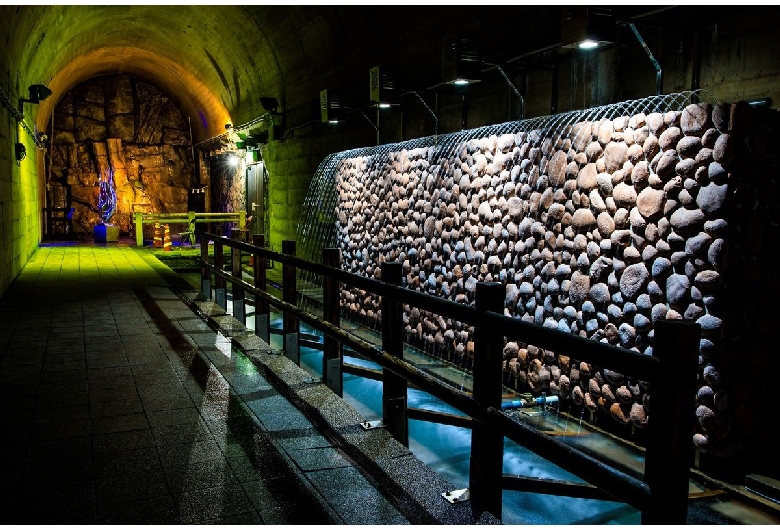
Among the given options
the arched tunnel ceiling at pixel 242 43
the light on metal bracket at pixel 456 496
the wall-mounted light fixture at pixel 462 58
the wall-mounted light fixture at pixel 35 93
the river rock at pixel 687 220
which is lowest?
the light on metal bracket at pixel 456 496

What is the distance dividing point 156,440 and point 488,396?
2.02 metres

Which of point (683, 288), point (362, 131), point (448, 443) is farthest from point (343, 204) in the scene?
point (683, 288)

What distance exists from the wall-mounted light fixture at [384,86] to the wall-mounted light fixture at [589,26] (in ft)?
14.3

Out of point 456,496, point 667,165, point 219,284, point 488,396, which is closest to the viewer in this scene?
point 488,396

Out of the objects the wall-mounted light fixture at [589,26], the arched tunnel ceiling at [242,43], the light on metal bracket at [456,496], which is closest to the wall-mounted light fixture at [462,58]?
the arched tunnel ceiling at [242,43]

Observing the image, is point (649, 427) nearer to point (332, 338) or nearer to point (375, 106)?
point (332, 338)

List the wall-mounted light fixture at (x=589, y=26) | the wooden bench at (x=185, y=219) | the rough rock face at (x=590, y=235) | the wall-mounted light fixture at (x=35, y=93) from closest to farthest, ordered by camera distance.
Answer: the rough rock face at (x=590, y=235), the wall-mounted light fixture at (x=589, y=26), the wall-mounted light fixture at (x=35, y=93), the wooden bench at (x=185, y=219)

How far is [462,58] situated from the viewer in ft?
24.1

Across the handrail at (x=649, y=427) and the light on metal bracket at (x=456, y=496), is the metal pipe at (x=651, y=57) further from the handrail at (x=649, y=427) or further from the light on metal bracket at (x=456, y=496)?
the light on metal bracket at (x=456, y=496)

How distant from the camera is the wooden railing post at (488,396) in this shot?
273cm

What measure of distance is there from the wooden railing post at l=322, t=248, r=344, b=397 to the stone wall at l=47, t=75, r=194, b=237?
22.2 m

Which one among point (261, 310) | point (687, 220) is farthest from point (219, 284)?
point (687, 220)

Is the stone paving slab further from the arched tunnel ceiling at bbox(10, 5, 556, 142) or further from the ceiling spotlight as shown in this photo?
the arched tunnel ceiling at bbox(10, 5, 556, 142)

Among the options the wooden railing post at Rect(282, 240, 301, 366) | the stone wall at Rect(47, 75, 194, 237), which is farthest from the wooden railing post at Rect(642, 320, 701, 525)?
the stone wall at Rect(47, 75, 194, 237)
